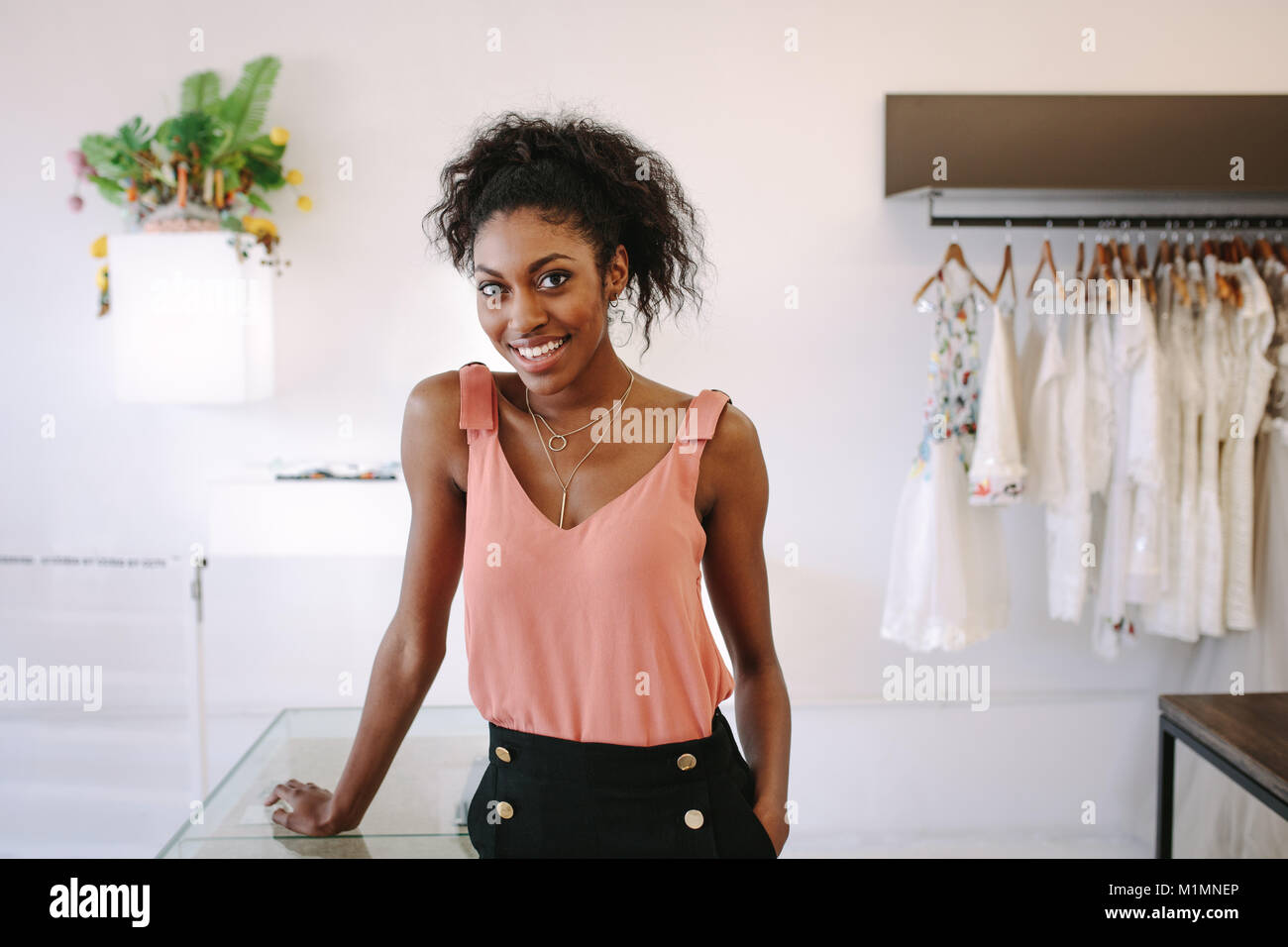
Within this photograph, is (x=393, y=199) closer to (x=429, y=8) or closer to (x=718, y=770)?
(x=429, y=8)

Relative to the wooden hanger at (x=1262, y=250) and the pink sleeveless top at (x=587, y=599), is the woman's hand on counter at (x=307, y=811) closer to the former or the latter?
the pink sleeveless top at (x=587, y=599)

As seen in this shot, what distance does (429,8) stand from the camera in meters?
2.33

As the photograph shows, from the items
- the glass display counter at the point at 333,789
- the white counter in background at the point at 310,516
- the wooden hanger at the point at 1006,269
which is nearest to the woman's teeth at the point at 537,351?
the glass display counter at the point at 333,789

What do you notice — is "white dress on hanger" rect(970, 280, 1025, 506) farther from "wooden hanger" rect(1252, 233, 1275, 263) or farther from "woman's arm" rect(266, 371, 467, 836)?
"woman's arm" rect(266, 371, 467, 836)

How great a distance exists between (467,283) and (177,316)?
2.09 ft

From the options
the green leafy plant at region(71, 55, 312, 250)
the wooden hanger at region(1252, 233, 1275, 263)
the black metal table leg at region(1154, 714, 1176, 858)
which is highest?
the green leafy plant at region(71, 55, 312, 250)

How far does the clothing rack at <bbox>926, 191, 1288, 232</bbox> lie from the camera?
245 cm

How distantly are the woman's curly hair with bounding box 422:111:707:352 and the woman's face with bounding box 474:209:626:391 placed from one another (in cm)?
2

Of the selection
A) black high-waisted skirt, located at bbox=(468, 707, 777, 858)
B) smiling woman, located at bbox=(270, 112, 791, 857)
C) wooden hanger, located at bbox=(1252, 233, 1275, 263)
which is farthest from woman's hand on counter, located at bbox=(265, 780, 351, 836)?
wooden hanger, located at bbox=(1252, 233, 1275, 263)

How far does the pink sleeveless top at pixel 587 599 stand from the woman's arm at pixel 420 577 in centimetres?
3

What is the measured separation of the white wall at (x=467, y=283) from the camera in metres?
2.37

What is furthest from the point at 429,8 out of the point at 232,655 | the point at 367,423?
the point at 232,655

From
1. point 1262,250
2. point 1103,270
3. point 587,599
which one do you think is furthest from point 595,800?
point 1262,250
